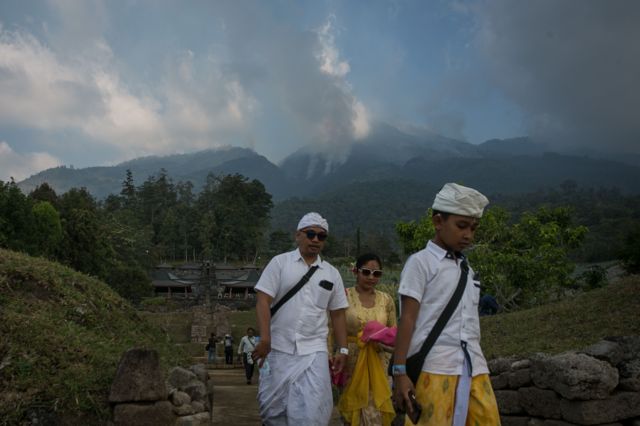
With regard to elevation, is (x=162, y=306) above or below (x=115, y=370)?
below

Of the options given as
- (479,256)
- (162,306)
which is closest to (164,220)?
(162,306)

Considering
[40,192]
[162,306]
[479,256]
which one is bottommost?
[162,306]

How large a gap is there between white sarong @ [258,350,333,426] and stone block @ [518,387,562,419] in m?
2.30

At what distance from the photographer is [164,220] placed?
93.4m

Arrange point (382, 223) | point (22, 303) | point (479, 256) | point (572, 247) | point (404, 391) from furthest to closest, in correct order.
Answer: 1. point (382, 223)
2. point (572, 247)
3. point (479, 256)
4. point (22, 303)
5. point (404, 391)

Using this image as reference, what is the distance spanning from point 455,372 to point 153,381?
2.81m

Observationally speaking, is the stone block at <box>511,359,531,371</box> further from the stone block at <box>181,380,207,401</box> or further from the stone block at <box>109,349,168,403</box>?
the stone block at <box>109,349,168,403</box>

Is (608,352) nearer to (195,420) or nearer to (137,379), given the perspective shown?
(195,420)

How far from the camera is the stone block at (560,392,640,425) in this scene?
468 centimetres

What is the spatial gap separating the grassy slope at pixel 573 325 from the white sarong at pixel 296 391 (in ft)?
12.2

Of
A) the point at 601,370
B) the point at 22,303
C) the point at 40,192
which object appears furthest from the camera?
the point at 40,192

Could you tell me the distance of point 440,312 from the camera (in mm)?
3080

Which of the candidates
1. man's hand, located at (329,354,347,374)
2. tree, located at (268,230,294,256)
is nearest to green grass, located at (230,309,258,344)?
man's hand, located at (329,354,347,374)

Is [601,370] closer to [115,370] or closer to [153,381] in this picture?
[153,381]
